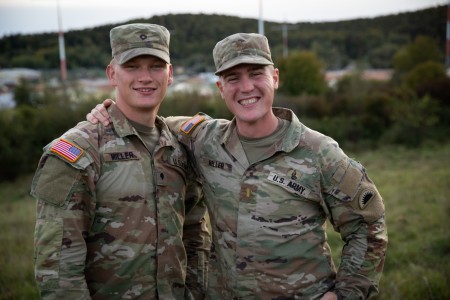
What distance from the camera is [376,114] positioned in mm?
22734

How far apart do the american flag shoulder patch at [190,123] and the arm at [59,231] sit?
920mm

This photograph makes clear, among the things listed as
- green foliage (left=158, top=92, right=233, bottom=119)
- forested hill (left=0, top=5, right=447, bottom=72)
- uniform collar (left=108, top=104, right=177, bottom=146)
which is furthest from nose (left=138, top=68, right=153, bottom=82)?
green foliage (left=158, top=92, right=233, bottom=119)

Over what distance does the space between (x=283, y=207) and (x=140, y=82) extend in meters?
1.16

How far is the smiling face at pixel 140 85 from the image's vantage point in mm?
2760

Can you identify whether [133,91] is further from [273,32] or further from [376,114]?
[273,32]

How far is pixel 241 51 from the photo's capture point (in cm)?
276

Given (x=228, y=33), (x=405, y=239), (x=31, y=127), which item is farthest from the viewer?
(x=228, y=33)

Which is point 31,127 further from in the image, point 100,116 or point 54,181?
point 54,181

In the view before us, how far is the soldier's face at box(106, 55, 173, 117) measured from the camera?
9.05ft

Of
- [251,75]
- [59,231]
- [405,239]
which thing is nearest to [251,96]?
[251,75]

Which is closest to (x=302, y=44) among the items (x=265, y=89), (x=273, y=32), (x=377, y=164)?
(x=273, y=32)

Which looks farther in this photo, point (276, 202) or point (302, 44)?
point (302, 44)

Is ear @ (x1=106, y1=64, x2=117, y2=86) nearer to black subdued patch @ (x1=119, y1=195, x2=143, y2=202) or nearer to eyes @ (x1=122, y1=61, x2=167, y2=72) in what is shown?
eyes @ (x1=122, y1=61, x2=167, y2=72)

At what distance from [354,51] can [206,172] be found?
161 ft
